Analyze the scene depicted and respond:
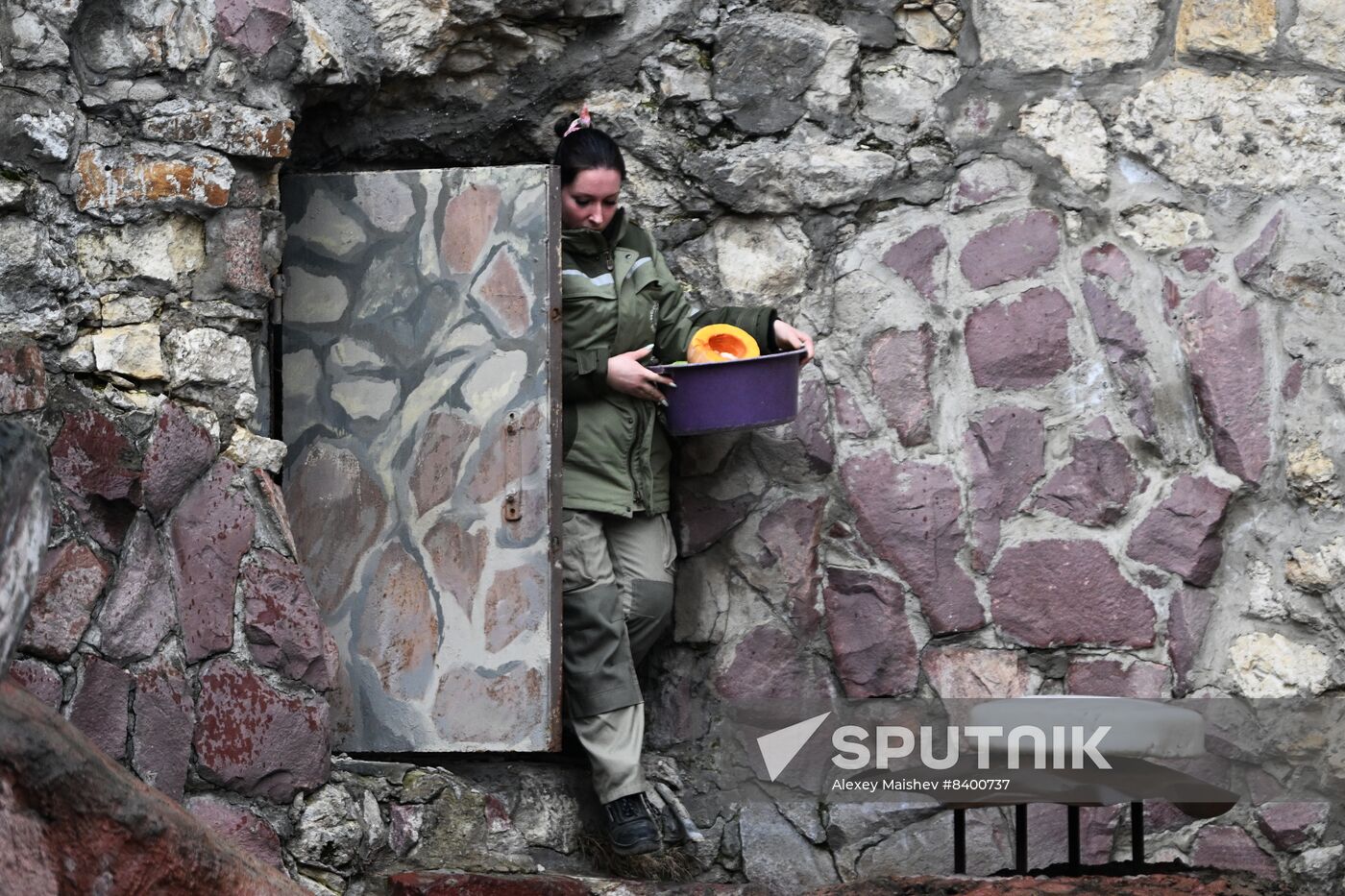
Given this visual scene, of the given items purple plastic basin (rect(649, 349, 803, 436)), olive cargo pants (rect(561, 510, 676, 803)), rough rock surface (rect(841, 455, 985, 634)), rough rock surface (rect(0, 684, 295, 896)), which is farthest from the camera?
rough rock surface (rect(841, 455, 985, 634))

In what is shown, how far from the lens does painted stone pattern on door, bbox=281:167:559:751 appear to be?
3.96m

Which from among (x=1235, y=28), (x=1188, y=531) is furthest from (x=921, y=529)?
(x=1235, y=28)

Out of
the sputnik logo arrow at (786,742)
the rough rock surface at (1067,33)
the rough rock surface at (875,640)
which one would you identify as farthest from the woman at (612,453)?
the rough rock surface at (1067,33)

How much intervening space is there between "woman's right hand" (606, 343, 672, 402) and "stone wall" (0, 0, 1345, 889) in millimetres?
351

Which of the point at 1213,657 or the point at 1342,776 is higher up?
the point at 1213,657

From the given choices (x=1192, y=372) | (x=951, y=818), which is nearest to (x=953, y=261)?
(x=1192, y=372)

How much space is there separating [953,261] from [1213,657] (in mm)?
1084

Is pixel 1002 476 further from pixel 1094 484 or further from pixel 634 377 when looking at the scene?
pixel 634 377

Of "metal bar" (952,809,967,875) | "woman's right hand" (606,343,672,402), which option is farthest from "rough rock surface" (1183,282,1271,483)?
"woman's right hand" (606,343,672,402)

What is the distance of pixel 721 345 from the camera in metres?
4.01

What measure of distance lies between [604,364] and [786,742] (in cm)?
99

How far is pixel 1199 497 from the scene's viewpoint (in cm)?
414

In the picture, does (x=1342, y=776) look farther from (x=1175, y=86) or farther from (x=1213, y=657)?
(x=1175, y=86)

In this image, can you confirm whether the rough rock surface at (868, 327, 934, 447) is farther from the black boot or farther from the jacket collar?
the black boot
